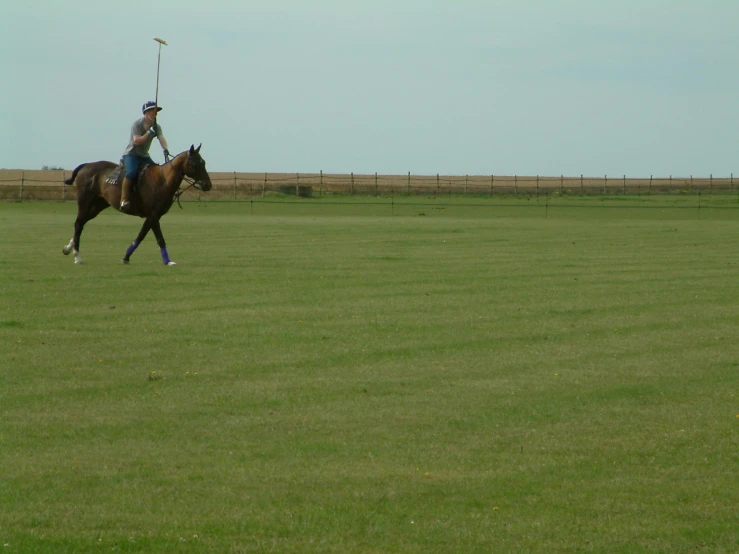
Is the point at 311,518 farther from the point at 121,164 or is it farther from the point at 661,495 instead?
the point at 121,164

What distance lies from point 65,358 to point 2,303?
4.56m

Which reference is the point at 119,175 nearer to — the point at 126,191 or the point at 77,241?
the point at 126,191

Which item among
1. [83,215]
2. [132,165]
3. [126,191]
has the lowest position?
[83,215]

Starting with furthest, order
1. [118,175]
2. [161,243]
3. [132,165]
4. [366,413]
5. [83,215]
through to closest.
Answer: [83,215], [118,175], [132,165], [161,243], [366,413]

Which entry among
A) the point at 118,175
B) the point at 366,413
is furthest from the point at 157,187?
the point at 366,413

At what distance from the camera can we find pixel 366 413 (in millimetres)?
8672

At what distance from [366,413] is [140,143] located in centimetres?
1350

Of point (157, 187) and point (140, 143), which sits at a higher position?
point (140, 143)

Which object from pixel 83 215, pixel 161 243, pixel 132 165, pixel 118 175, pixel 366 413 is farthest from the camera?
pixel 83 215

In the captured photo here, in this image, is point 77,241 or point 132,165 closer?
point 132,165

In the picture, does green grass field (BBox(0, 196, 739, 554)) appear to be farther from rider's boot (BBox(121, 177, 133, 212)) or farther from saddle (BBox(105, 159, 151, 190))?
saddle (BBox(105, 159, 151, 190))

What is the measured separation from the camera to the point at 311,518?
621 cm

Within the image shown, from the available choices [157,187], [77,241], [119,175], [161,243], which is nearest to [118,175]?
[119,175]

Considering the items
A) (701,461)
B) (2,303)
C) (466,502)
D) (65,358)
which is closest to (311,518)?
(466,502)
